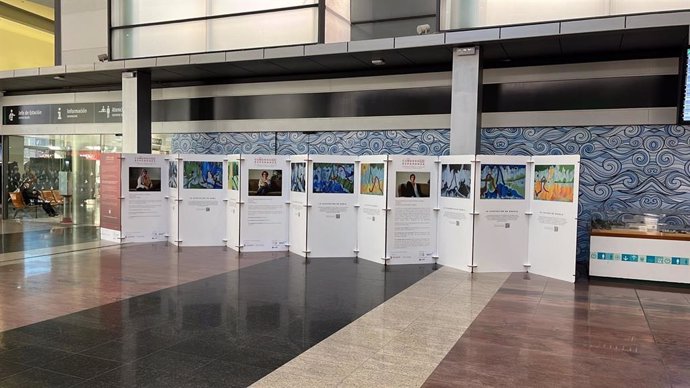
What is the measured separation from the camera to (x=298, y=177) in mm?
11320

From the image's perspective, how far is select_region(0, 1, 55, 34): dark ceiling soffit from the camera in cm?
2180

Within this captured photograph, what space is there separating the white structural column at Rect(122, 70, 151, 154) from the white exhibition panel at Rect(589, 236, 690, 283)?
11143 mm

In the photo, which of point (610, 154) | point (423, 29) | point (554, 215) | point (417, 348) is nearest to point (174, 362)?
point (417, 348)

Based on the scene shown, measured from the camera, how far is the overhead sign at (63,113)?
16.2 m

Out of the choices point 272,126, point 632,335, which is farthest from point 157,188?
point 632,335

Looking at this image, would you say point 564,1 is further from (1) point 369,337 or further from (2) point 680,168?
(1) point 369,337

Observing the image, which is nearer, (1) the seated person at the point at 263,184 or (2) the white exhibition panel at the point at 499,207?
(2) the white exhibition panel at the point at 499,207

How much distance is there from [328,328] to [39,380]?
114 inches

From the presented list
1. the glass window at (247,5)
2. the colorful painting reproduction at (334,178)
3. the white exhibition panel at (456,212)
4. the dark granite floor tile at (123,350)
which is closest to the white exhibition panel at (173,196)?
the colorful painting reproduction at (334,178)

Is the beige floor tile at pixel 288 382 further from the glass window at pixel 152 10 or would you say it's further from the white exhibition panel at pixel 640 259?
the glass window at pixel 152 10

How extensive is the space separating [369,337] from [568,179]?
16.4 feet

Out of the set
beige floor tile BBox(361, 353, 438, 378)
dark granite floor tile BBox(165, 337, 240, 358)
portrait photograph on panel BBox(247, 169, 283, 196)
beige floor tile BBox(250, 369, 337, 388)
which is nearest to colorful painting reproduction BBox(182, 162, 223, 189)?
portrait photograph on panel BBox(247, 169, 283, 196)

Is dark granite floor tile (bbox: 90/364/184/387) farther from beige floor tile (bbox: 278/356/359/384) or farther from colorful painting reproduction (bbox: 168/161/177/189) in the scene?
colorful painting reproduction (bbox: 168/161/177/189)

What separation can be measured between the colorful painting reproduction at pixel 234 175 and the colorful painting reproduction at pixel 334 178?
180 cm
